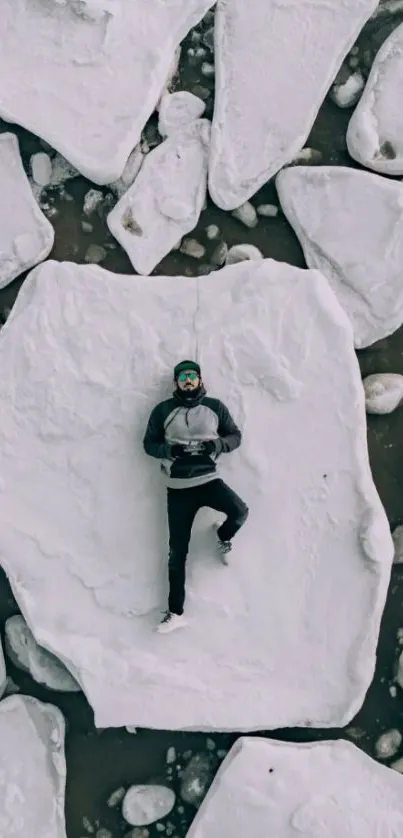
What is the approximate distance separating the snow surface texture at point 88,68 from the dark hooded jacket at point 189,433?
444 millimetres

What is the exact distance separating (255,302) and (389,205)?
0.29 metres

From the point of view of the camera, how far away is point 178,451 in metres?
1.27

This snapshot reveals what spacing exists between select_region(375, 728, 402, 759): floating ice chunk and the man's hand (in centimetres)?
61

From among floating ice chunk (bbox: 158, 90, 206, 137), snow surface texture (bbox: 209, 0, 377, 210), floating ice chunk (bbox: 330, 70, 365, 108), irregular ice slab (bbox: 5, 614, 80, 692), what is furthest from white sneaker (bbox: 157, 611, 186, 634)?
floating ice chunk (bbox: 330, 70, 365, 108)

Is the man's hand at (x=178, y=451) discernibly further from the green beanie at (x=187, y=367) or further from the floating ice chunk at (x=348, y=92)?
the floating ice chunk at (x=348, y=92)

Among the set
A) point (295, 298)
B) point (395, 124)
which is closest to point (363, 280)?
point (295, 298)

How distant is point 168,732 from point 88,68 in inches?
47.3

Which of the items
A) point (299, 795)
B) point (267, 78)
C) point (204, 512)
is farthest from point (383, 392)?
point (299, 795)

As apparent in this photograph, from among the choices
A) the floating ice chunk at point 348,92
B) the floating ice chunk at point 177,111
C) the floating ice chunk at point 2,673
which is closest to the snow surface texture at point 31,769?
the floating ice chunk at point 2,673

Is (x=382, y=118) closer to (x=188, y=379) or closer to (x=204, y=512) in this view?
(x=188, y=379)

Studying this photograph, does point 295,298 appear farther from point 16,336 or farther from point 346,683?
point 346,683

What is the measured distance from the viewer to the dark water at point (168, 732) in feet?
4.43

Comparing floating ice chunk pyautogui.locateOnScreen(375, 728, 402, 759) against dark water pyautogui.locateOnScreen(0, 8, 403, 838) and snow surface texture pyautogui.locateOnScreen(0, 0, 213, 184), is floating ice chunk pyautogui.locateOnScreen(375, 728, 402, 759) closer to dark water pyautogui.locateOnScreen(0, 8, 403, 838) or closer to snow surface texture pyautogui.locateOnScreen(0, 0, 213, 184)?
dark water pyautogui.locateOnScreen(0, 8, 403, 838)

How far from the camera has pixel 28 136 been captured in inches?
55.5
